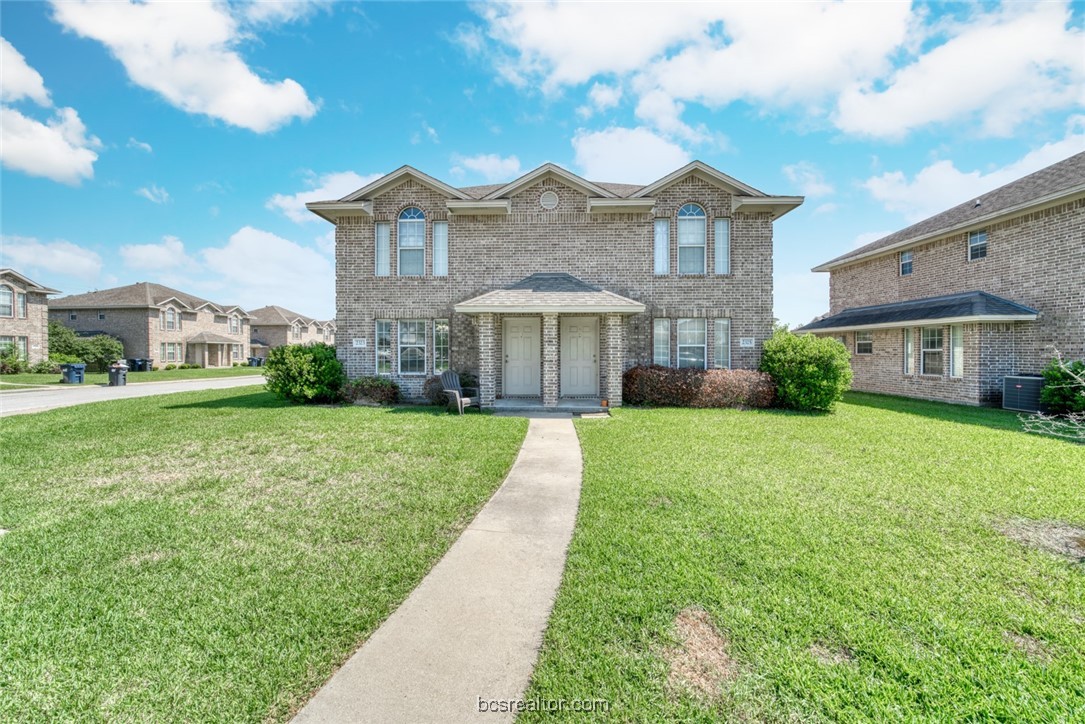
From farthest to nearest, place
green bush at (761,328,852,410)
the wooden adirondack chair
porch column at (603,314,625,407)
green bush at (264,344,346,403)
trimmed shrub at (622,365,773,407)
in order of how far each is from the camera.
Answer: green bush at (264,344,346,403) < trimmed shrub at (622,365,773,407) < porch column at (603,314,625,407) < green bush at (761,328,852,410) < the wooden adirondack chair

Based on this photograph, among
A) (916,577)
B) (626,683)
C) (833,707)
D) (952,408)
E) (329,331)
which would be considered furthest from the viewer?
(329,331)

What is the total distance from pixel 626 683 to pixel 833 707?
1.12 m

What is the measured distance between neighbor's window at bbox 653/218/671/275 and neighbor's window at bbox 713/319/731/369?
2.39 m

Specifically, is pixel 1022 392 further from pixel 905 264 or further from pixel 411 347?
pixel 411 347

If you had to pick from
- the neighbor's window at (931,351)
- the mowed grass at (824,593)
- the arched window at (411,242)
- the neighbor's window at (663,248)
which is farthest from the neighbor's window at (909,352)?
the arched window at (411,242)

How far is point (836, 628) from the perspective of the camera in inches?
119

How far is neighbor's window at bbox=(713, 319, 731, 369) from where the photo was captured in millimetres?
13766

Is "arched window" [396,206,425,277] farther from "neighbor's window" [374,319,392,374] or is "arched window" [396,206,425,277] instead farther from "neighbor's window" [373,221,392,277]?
"neighbor's window" [374,319,392,374]

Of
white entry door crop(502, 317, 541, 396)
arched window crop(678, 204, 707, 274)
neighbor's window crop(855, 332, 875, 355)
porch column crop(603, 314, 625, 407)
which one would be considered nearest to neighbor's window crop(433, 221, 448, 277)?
white entry door crop(502, 317, 541, 396)

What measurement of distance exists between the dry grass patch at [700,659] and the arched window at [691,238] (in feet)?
40.2

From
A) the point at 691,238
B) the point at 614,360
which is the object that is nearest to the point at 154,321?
the point at 614,360

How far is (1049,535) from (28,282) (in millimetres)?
47108

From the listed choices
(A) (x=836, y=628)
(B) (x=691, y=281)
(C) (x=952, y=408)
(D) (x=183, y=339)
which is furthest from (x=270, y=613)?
(D) (x=183, y=339)

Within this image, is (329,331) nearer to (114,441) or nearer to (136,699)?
(114,441)
